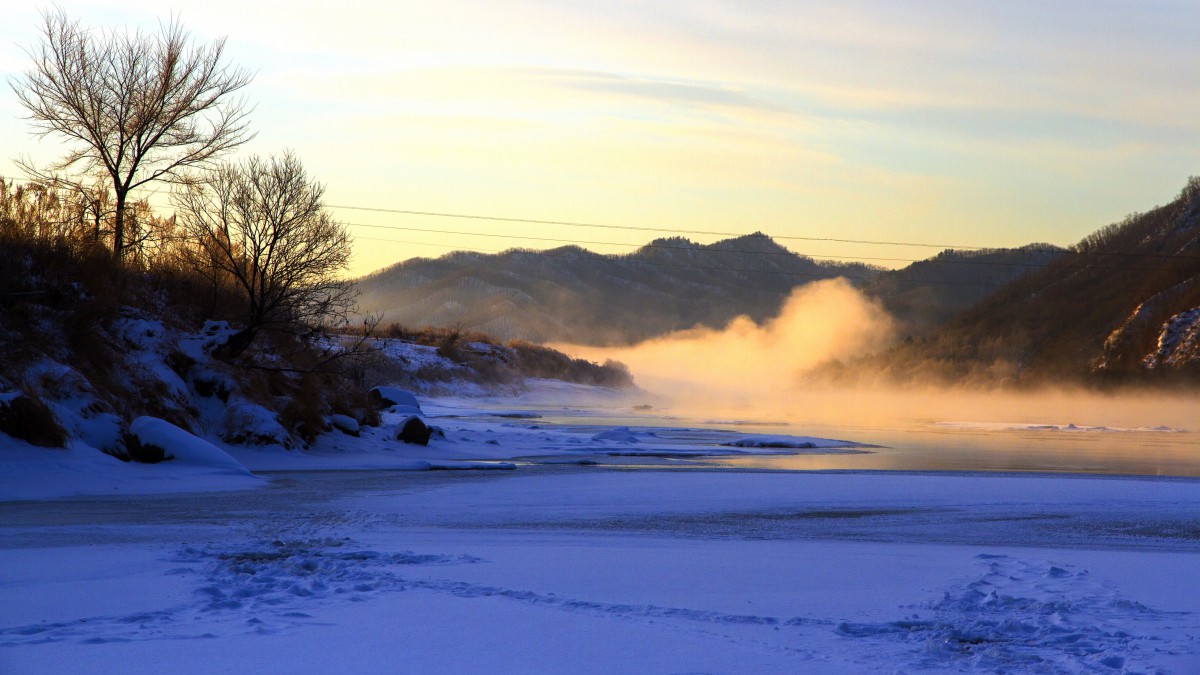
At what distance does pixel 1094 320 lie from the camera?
10394 cm

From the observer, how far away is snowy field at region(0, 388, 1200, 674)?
21.2ft

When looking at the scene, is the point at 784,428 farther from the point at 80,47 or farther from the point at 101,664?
the point at 101,664

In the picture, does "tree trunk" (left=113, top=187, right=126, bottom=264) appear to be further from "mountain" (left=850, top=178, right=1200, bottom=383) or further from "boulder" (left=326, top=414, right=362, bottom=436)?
"mountain" (left=850, top=178, right=1200, bottom=383)

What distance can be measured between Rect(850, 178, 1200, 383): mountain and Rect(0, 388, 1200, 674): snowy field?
7850cm

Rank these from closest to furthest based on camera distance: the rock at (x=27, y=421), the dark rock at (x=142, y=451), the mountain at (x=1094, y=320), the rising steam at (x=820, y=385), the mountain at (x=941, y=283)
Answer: the rock at (x=27, y=421)
the dark rock at (x=142, y=451)
the rising steam at (x=820, y=385)
the mountain at (x=1094, y=320)
the mountain at (x=941, y=283)

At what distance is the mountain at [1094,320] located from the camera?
8831 centimetres

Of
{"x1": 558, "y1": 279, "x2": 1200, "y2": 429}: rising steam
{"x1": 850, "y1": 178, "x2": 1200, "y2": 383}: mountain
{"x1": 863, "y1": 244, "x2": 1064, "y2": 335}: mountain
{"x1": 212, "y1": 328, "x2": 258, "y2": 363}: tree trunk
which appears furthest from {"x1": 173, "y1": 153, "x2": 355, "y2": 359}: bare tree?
{"x1": 863, "y1": 244, "x2": 1064, "y2": 335}: mountain

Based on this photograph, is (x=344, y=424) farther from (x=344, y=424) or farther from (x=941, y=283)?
(x=941, y=283)

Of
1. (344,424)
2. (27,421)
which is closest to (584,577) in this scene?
(27,421)

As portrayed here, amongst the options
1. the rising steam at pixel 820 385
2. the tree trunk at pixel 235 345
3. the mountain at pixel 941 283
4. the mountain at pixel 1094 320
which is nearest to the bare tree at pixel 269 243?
the tree trunk at pixel 235 345

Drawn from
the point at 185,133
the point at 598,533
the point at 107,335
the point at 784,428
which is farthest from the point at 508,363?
the point at 598,533

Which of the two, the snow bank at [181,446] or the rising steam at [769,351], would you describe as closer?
the snow bank at [181,446]

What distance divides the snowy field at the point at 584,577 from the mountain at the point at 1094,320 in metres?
78.5

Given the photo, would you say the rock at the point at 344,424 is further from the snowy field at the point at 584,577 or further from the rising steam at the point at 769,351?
the rising steam at the point at 769,351
